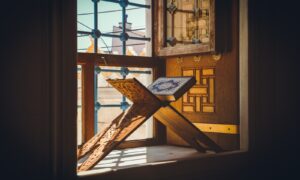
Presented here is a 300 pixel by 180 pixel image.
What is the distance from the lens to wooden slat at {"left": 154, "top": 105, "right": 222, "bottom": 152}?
3041 millimetres

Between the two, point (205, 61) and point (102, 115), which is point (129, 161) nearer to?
point (102, 115)

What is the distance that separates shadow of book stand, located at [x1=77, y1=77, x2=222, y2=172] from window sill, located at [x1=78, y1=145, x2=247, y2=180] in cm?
11

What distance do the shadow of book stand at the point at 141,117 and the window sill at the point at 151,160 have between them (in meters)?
0.11

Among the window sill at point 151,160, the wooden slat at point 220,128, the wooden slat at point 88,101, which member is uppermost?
the wooden slat at point 88,101

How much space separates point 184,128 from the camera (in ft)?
10.1

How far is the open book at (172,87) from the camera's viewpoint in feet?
9.86

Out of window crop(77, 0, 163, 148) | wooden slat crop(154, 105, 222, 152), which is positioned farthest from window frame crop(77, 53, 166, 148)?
wooden slat crop(154, 105, 222, 152)
